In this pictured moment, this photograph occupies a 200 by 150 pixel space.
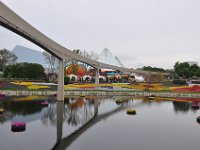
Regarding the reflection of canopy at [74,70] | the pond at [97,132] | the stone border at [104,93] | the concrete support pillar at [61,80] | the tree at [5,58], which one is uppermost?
the tree at [5,58]

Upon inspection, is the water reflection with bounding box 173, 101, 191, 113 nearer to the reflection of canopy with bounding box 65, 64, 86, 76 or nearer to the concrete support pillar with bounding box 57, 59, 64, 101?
the concrete support pillar with bounding box 57, 59, 64, 101

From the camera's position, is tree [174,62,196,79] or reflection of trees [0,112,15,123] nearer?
reflection of trees [0,112,15,123]

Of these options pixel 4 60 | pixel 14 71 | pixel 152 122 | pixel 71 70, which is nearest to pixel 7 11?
pixel 152 122

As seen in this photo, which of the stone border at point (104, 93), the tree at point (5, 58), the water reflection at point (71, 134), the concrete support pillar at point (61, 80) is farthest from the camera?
the tree at point (5, 58)

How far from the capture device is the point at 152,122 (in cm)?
1969

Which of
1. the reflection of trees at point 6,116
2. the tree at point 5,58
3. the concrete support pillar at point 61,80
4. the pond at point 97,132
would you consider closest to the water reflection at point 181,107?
the pond at point 97,132

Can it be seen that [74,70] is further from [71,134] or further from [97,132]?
[71,134]

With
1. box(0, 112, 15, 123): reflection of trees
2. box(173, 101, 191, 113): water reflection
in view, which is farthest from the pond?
box(173, 101, 191, 113): water reflection

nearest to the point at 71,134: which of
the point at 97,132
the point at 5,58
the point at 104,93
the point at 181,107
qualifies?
the point at 97,132

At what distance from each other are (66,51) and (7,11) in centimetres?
1680

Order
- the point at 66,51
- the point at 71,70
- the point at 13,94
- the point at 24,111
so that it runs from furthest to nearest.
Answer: the point at 71,70 → the point at 13,94 → the point at 66,51 → the point at 24,111

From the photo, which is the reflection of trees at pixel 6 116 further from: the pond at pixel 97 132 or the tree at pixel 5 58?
the tree at pixel 5 58

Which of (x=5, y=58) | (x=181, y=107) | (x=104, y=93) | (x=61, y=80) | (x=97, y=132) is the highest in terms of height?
(x=5, y=58)

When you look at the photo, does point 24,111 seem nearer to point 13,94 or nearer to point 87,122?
point 87,122
